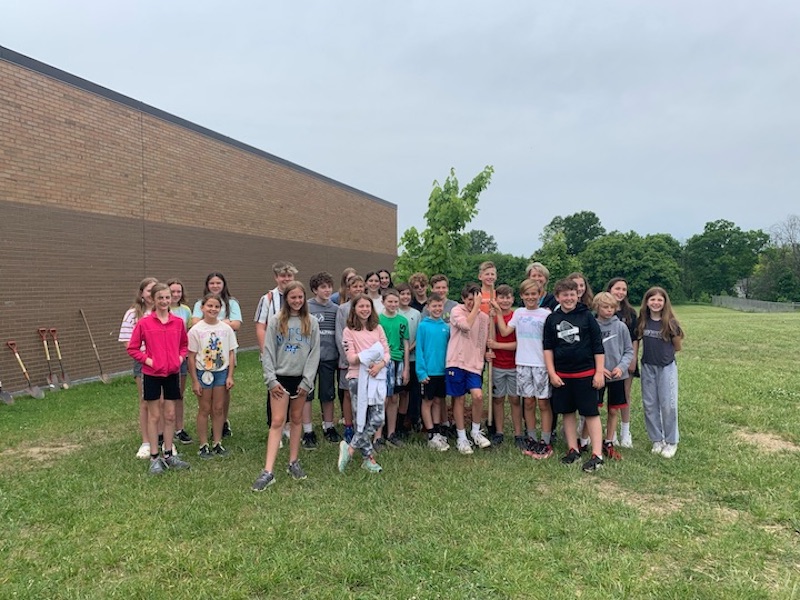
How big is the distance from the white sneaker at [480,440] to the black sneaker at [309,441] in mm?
1728

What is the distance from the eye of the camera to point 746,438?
19.5ft

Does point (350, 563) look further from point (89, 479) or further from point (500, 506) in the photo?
point (89, 479)

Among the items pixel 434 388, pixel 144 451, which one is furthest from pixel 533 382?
pixel 144 451

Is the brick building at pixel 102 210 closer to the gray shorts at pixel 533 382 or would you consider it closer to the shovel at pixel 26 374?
the shovel at pixel 26 374

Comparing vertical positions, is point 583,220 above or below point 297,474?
above

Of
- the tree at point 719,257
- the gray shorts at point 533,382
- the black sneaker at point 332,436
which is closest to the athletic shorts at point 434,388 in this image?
the gray shorts at point 533,382

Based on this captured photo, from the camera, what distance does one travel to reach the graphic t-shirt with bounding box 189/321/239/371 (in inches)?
205

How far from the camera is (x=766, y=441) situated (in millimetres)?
5812

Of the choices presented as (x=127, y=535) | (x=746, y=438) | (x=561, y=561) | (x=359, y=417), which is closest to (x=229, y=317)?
(x=359, y=417)

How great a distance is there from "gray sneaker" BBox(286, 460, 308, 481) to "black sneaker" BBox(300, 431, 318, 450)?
863 mm

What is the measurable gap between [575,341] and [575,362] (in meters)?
0.20

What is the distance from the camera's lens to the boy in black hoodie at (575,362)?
497cm

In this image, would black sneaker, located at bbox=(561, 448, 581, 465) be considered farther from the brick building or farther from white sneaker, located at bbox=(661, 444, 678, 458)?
the brick building

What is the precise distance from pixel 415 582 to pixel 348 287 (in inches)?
138
